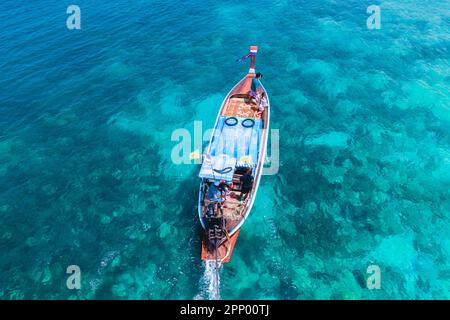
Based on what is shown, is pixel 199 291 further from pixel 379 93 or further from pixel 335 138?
pixel 379 93

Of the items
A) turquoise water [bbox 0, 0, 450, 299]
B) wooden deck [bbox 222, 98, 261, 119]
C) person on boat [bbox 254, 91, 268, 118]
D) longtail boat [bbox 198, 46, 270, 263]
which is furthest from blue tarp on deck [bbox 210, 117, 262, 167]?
turquoise water [bbox 0, 0, 450, 299]

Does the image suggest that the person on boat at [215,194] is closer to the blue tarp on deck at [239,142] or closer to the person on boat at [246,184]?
the person on boat at [246,184]

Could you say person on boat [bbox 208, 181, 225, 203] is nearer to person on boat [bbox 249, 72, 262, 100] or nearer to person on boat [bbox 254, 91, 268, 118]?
person on boat [bbox 254, 91, 268, 118]

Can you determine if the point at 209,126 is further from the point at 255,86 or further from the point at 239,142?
the point at 239,142

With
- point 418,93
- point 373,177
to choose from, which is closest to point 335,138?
point 373,177

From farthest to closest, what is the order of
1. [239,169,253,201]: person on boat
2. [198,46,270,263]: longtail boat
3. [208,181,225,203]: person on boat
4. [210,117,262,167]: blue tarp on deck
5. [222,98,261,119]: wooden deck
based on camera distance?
1. [222,98,261,119]: wooden deck
2. [210,117,262,167]: blue tarp on deck
3. [239,169,253,201]: person on boat
4. [208,181,225,203]: person on boat
5. [198,46,270,263]: longtail boat
